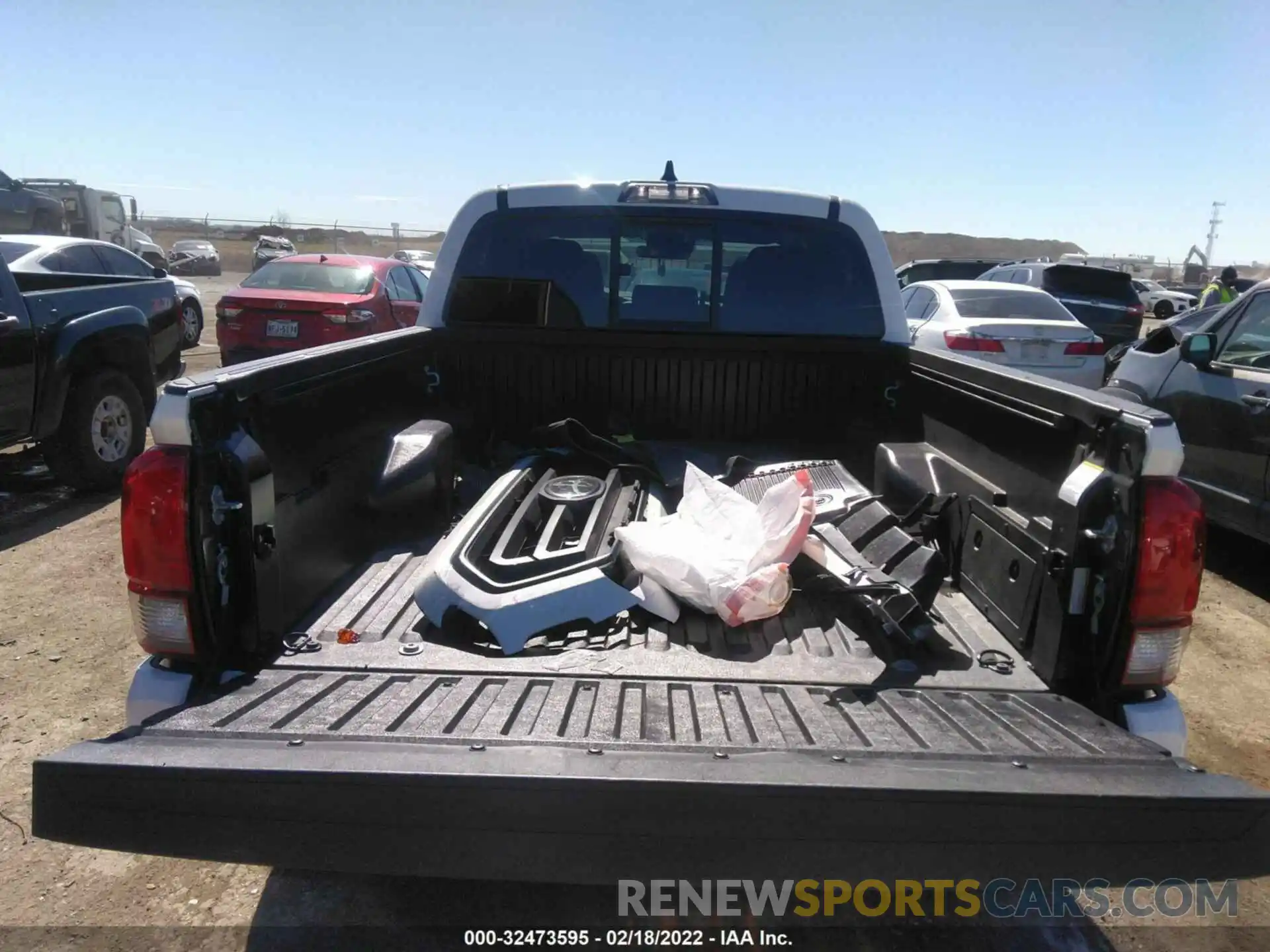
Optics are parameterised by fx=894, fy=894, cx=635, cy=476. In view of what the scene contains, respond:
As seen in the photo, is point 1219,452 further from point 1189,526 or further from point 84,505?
point 84,505

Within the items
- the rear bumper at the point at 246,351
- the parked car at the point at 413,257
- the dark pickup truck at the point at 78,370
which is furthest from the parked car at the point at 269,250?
the dark pickup truck at the point at 78,370

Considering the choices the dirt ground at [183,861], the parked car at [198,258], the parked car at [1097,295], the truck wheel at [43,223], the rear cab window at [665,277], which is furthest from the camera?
the parked car at [198,258]

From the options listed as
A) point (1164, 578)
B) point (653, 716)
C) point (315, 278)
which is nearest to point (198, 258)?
point (315, 278)

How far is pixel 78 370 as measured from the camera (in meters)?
6.66

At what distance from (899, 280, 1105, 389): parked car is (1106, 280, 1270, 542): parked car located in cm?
321

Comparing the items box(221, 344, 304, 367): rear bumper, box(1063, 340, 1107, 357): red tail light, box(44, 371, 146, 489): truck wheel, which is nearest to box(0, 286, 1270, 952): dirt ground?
box(44, 371, 146, 489): truck wheel

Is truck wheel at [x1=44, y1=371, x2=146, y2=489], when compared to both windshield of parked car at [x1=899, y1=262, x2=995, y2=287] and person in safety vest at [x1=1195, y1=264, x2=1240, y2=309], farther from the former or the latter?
windshield of parked car at [x1=899, y1=262, x2=995, y2=287]

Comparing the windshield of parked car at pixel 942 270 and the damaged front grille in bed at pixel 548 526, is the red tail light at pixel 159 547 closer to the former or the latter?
the damaged front grille in bed at pixel 548 526

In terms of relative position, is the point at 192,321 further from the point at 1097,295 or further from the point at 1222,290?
the point at 1222,290

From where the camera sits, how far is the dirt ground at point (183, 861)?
260cm

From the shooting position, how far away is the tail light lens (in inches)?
83.6

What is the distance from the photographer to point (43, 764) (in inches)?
67.7

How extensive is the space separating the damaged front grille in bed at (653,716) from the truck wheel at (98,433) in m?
5.43

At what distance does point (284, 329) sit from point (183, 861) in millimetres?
8315
